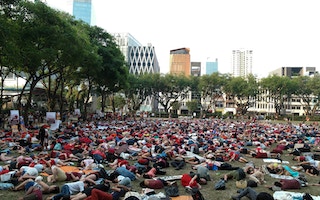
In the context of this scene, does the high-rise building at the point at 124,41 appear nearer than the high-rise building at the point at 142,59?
No

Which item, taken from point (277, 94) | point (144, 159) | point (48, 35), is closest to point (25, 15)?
point (48, 35)

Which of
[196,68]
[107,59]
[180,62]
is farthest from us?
[180,62]

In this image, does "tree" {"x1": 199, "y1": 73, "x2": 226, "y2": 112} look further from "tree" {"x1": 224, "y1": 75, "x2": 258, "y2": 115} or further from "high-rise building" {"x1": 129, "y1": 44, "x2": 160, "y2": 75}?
"high-rise building" {"x1": 129, "y1": 44, "x2": 160, "y2": 75}

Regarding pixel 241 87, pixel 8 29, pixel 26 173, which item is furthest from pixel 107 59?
pixel 241 87

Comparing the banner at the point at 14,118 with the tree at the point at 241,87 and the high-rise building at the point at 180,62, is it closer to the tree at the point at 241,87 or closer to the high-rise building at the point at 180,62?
the tree at the point at 241,87

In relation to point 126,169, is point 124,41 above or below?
above

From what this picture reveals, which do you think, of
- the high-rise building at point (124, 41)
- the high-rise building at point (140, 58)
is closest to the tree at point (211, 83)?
the high-rise building at point (140, 58)

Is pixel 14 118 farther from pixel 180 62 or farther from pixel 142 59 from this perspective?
pixel 180 62

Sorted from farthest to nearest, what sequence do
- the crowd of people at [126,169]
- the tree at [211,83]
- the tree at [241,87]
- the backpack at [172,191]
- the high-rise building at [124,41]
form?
the high-rise building at [124,41] < the tree at [211,83] < the tree at [241,87] < the backpack at [172,191] < the crowd of people at [126,169]

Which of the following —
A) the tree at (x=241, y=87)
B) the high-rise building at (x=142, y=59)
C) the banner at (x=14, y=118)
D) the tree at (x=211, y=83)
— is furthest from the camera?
the high-rise building at (x=142, y=59)

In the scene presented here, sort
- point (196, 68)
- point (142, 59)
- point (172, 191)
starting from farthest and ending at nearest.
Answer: point (196, 68) < point (142, 59) < point (172, 191)

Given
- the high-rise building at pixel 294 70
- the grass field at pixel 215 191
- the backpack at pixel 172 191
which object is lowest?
the grass field at pixel 215 191

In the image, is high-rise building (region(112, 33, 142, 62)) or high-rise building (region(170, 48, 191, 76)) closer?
high-rise building (region(112, 33, 142, 62))

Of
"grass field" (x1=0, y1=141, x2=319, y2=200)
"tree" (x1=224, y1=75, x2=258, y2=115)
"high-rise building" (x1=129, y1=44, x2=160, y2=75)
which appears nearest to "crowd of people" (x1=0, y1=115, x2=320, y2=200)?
"grass field" (x1=0, y1=141, x2=319, y2=200)
